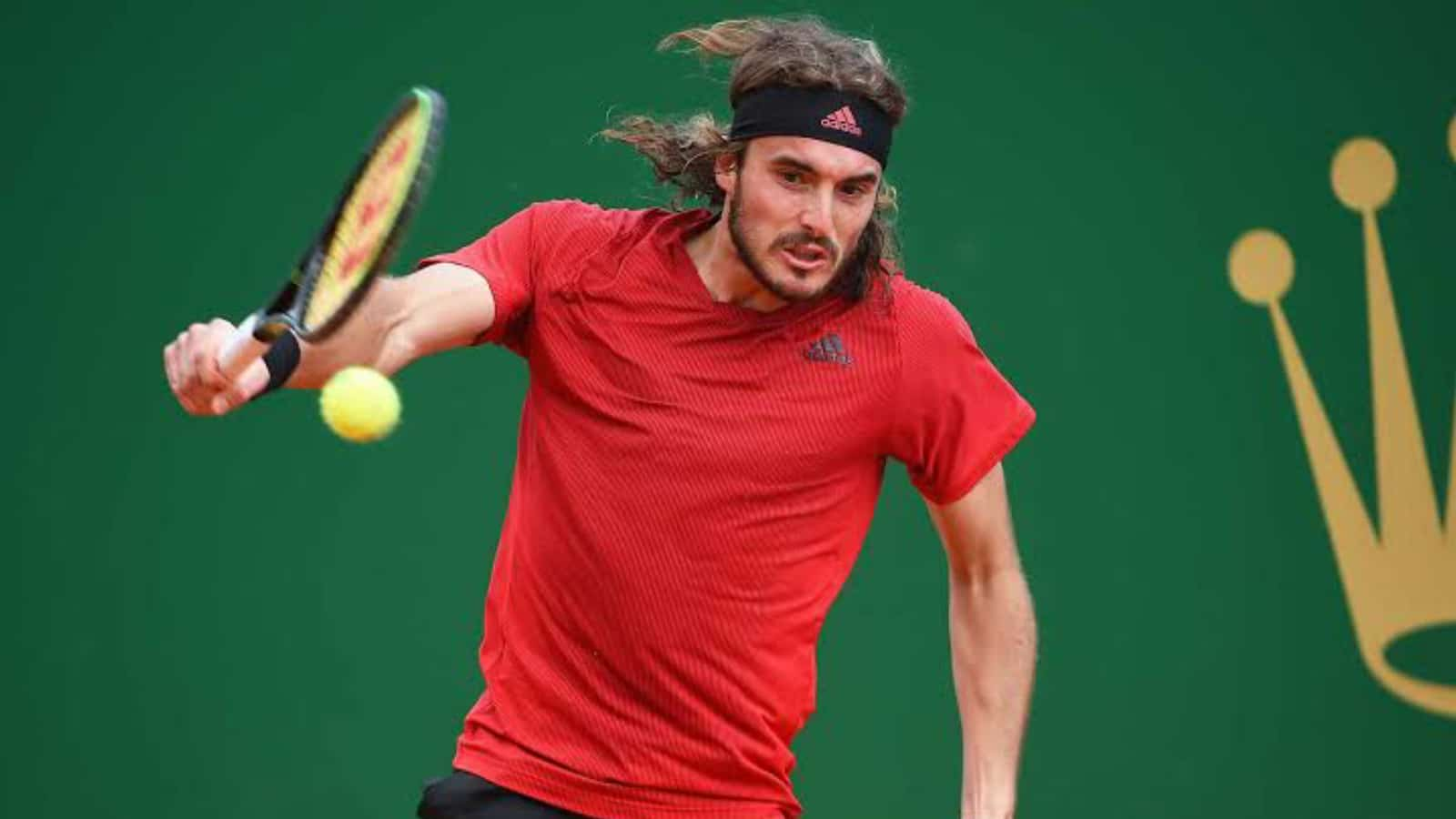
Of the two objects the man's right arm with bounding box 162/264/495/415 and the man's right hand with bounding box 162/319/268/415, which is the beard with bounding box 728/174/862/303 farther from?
the man's right hand with bounding box 162/319/268/415

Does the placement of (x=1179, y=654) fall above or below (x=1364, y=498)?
below

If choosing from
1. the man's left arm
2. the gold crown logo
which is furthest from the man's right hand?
the gold crown logo

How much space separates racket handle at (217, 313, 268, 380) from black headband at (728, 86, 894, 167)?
1.01 m

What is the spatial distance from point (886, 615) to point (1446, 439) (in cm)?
139

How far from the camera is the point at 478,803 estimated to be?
3053mm

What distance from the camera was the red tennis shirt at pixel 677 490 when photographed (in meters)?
3.03

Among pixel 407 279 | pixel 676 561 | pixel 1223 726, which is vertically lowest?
pixel 1223 726

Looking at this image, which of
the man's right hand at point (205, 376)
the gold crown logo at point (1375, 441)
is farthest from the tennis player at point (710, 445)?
the gold crown logo at point (1375, 441)

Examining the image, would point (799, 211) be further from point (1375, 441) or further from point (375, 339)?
point (1375, 441)

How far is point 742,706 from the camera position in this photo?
3059mm

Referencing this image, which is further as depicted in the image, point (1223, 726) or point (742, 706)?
point (1223, 726)

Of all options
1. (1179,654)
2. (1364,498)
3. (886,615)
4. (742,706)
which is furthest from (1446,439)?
(742,706)

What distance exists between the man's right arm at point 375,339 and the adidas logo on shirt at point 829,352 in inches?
18.6

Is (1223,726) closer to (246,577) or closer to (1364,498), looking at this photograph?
(1364,498)
